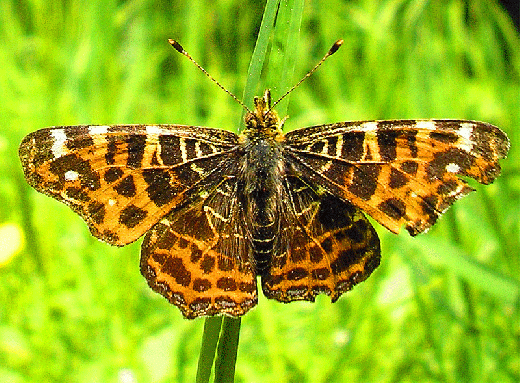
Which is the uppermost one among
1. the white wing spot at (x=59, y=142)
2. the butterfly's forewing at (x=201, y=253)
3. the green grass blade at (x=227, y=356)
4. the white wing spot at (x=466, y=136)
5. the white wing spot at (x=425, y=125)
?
the white wing spot at (x=425, y=125)

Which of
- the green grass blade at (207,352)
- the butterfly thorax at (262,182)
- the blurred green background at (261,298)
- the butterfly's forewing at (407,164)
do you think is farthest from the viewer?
the blurred green background at (261,298)

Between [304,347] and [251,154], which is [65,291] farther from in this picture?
[251,154]

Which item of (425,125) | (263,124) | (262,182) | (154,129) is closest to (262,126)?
(263,124)

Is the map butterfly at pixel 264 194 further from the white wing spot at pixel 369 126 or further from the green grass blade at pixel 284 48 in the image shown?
the green grass blade at pixel 284 48

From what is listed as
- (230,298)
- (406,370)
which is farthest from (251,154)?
(406,370)

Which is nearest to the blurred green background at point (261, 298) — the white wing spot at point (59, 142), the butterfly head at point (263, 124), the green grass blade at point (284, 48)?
the green grass blade at point (284, 48)

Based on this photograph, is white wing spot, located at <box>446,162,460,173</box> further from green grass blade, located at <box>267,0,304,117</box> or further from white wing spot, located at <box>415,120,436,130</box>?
green grass blade, located at <box>267,0,304,117</box>
